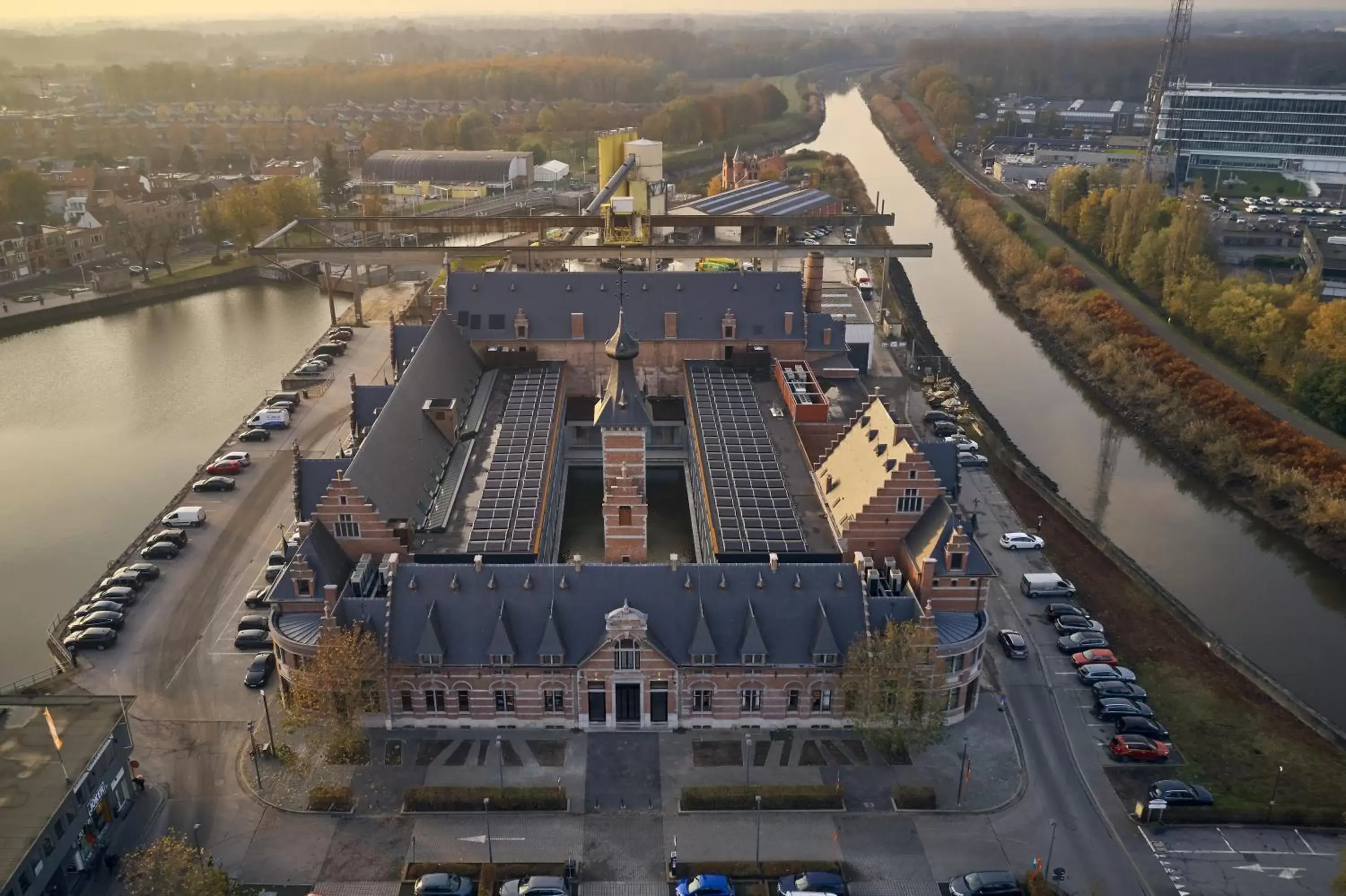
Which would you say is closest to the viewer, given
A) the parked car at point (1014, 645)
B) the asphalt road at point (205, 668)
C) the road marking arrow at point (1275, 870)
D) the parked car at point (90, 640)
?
the road marking arrow at point (1275, 870)

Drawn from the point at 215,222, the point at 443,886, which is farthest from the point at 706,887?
the point at 215,222

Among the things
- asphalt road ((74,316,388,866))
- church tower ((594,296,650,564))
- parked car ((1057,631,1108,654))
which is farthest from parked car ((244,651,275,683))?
parked car ((1057,631,1108,654))

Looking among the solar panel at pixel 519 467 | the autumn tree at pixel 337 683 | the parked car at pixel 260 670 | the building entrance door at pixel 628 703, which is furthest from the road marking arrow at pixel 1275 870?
the parked car at pixel 260 670

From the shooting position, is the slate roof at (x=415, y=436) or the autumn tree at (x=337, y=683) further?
the slate roof at (x=415, y=436)

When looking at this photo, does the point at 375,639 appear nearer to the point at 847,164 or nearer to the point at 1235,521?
the point at 1235,521

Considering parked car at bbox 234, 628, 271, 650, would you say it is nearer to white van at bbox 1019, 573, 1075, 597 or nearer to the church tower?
the church tower

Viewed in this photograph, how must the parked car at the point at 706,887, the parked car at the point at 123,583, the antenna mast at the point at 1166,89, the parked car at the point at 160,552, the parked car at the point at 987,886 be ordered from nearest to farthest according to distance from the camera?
the parked car at the point at 706,887, the parked car at the point at 987,886, the parked car at the point at 123,583, the parked car at the point at 160,552, the antenna mast at the point at 1166,89

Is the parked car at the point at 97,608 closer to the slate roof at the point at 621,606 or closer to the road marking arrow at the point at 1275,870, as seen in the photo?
the slate roof at the point at 621,606

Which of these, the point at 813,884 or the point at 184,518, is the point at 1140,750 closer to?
the point at 813,884

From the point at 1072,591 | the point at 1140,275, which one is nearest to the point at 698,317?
the point at 1072,591
